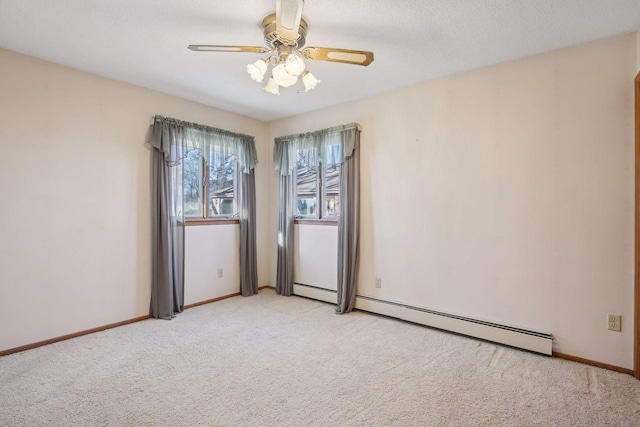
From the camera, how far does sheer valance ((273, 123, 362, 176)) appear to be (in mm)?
3725

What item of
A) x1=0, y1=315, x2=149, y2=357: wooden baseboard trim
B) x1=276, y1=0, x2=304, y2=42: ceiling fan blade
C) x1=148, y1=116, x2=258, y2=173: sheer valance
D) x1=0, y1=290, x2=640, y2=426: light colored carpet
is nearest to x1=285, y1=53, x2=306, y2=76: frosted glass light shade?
x1=276, y1=0, x2=304, y2=42: ceiling fan blade

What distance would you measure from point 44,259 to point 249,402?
86.9 inches

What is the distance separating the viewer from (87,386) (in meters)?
2.14

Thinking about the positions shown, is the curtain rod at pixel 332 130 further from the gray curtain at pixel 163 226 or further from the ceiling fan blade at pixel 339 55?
the ceiling fan blade at pixel 339 55

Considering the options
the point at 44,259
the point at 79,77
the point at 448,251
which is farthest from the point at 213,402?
the point at 79,77

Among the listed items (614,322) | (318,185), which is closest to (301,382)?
(614,322)

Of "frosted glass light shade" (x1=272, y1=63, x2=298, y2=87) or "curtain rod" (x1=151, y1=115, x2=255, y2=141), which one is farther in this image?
"curtain rod" (x1=151, y1=115, x2=255, y2=141)

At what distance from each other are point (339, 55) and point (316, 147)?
2.04 meters

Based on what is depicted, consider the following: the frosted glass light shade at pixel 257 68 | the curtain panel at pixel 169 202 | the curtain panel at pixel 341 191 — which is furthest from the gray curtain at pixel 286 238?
the frosted glass light shade at pixel 257 68

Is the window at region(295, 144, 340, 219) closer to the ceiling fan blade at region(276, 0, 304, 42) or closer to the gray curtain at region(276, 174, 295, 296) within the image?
the gray curtain at region(276, 174, 295, 296)

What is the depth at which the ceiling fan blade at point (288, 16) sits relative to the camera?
1628 millimetres

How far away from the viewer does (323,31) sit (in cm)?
230

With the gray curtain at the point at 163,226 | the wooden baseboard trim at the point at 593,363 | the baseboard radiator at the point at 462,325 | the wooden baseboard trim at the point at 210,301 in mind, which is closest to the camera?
the wooden baseboard trim at the point at 593,363

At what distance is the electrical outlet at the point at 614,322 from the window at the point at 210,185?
12.7 feet
